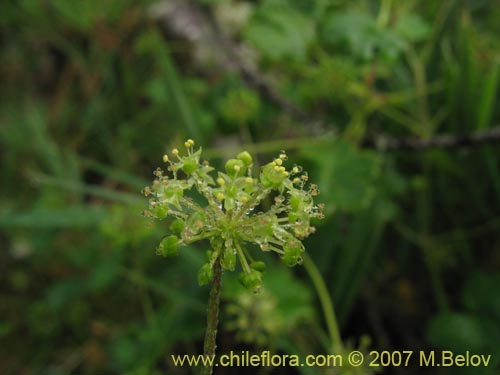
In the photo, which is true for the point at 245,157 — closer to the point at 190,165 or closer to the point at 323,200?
the point at 190,165

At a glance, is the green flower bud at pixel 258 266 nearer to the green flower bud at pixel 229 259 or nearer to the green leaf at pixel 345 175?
the green flower bud at pixel 229 259

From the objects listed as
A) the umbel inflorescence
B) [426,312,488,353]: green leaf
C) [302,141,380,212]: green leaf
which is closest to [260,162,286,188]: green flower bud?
the umbel inflorescence

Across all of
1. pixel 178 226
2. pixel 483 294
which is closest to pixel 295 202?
pixel 178 226

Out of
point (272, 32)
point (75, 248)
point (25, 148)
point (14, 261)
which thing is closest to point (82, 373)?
point (75, 248)

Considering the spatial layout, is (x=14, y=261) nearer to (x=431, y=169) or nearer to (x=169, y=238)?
(x=431, y=169)

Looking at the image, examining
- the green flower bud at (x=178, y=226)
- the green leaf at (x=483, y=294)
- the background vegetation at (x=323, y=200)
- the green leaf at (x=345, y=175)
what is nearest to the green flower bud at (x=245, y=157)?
the green flower bud at (x=178, y=226)

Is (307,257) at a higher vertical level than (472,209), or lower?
lower
